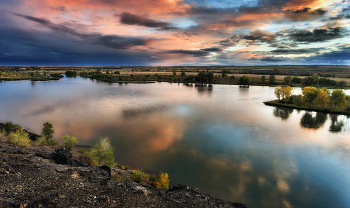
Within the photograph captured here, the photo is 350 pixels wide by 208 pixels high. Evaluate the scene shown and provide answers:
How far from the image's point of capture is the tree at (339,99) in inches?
1454

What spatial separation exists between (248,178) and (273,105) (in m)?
36.0

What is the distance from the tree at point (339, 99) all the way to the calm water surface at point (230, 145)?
192 inches

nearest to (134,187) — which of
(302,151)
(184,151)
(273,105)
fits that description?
(184,151)

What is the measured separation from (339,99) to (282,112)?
1313 cm

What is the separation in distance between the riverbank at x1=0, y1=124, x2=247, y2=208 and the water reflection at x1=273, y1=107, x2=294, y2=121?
32061 mm

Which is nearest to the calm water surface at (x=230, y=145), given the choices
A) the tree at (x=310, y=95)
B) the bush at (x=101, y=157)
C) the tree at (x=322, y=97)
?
the bush at (x=101, y=157)

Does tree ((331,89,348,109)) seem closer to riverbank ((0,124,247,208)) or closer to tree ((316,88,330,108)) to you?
tree ((316,88,330,108))

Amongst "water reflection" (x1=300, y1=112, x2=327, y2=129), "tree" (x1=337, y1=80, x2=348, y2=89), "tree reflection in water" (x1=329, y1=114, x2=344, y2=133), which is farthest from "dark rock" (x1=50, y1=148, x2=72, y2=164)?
"tree" (x1=337, y1=80, x2=348, y2=89)

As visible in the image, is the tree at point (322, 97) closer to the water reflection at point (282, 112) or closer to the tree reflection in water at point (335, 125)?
the tree reflection in water at point (335, 125)

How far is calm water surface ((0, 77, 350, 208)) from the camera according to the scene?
1412 cm

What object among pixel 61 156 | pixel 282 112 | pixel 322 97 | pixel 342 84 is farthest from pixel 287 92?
pixel 61 156

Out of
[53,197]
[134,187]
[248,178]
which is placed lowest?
[248,178]

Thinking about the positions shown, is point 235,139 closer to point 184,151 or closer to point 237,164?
point 237,164

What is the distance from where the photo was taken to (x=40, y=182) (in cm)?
784
